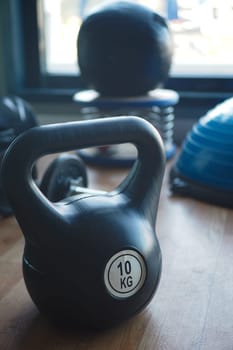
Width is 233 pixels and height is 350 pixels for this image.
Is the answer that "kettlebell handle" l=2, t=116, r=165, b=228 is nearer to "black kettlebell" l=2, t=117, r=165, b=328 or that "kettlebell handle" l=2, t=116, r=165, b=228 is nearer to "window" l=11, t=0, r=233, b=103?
"black kettlebell" l=2, t=117, r=165, b=328

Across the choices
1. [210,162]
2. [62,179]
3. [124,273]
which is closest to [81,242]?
[124,273]

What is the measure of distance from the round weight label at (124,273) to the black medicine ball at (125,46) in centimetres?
55

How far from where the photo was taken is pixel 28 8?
1259mm

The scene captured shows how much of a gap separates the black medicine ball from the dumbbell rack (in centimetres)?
3

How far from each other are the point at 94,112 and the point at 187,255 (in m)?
0.50

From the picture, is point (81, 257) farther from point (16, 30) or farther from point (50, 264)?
point (16, 30)

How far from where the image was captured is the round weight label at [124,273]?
0.47 m

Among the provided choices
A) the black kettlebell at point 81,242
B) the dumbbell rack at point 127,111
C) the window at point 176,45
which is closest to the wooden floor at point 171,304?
the black kettlebell at point 81,242

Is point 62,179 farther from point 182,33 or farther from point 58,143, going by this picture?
point 182,33

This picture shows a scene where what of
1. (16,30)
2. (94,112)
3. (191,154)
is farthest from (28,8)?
(191,154)

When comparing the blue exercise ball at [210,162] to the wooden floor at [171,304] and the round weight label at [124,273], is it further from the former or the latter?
the round weight label at [124,273]

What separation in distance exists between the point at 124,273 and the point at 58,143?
0.13 metres

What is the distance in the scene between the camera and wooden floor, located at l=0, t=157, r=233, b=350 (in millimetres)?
493

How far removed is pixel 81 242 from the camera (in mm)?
470
